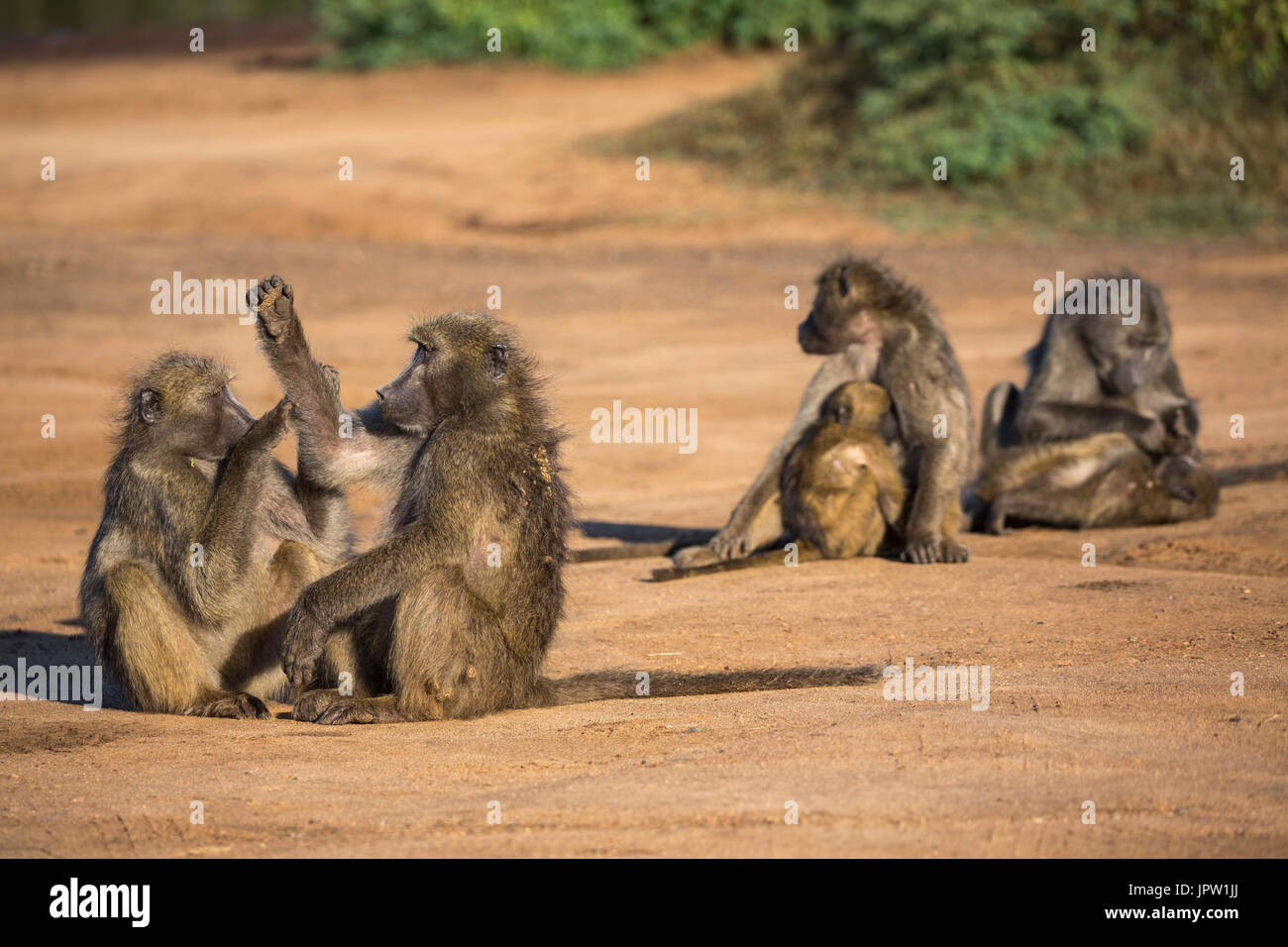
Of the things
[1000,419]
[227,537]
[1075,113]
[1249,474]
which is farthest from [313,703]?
[1075,113]

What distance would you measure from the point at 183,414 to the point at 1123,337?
557cm

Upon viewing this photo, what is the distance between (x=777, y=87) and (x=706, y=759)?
67.7ft

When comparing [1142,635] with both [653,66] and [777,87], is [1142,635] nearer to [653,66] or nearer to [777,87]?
[777,87]

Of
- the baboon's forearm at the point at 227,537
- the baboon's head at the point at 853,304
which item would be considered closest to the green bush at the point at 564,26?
the baboon's head at the point at 853,304

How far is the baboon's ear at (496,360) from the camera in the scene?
5.86 metres

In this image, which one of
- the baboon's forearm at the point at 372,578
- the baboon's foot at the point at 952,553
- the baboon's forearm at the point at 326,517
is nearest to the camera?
the baboon's forearm at the point at 372,578

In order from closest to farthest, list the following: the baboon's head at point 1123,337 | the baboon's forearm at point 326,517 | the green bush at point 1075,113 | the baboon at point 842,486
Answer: the baboon's forearm at point 326,517
the baboon at point 842,486
the baboon's head at point 1123,337
the green bush at point 1075,113

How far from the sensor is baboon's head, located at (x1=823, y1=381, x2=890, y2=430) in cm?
862

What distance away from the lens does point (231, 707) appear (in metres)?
5.88

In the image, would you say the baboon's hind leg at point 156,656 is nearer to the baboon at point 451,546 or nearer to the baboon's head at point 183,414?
the baboon at point 451,546

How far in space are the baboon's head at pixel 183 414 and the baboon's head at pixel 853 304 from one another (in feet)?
11.6

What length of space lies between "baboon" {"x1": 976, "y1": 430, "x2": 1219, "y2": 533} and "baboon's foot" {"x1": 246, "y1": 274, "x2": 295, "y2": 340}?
15.6 feet

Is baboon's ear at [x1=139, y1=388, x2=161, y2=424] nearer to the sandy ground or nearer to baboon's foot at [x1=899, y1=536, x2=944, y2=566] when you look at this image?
the sandy ground

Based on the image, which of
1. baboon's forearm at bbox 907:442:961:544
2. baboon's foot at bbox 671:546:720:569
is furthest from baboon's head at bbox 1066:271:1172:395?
baboon's foot at bbox 671:546:720:569
